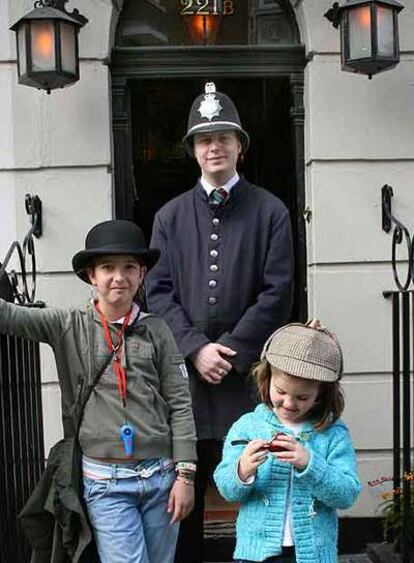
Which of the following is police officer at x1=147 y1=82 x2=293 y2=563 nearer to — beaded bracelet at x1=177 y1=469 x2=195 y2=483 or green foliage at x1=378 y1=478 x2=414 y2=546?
beaded bracelet at x1=177 y1=469 x2=195 y2=483

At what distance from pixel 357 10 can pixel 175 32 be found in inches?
45.4

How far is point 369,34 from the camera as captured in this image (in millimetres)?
4398

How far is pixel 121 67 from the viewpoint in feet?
16.1

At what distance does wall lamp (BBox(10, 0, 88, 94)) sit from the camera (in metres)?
4.36

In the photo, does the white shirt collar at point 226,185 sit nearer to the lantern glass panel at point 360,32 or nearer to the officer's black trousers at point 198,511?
the officer's black trousers at point 198,511

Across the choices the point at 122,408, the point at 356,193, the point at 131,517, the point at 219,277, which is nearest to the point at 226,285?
the point at 219,277

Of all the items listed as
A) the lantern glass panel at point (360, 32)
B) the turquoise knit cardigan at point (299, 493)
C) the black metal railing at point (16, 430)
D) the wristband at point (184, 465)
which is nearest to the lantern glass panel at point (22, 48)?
the black metal railing at point (16, 430)

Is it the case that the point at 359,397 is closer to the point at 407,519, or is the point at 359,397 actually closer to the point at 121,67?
the point at 407,519

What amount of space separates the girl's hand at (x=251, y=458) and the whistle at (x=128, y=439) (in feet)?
1.57

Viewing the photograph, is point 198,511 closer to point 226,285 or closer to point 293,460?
point 226,285

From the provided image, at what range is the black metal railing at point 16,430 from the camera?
11.3 ft

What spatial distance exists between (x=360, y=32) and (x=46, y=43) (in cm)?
166

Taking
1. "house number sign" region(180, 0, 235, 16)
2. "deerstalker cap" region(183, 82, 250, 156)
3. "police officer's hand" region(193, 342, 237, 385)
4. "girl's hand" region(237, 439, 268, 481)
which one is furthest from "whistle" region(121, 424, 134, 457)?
"house number sign" region(180, 0, 235, 16)

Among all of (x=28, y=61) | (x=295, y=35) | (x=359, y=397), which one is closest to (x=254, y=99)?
(x=295, y=35)
